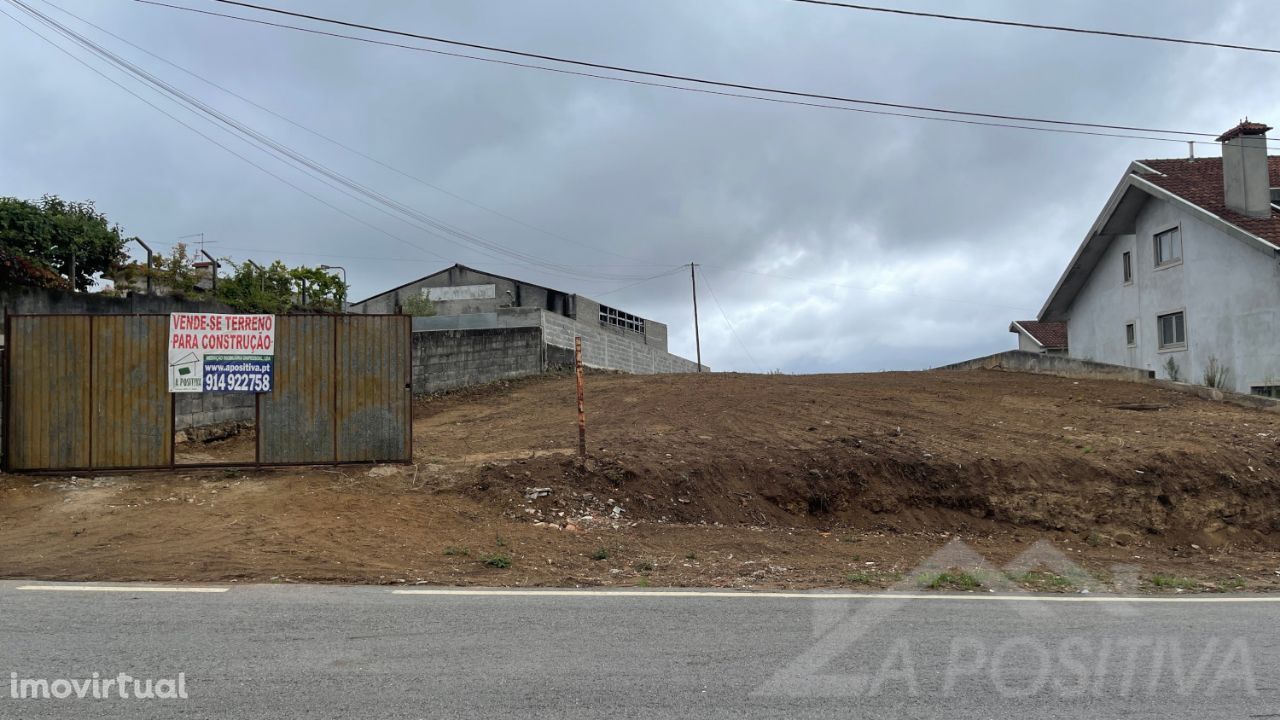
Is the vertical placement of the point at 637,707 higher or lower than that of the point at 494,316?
lower

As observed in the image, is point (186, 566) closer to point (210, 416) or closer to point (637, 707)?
point (637, 707)

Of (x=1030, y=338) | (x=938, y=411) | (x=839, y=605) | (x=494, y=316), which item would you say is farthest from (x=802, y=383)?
(x=1030, y=338)

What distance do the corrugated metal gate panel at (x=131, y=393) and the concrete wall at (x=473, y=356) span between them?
37.1 ft

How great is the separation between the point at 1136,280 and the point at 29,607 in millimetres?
30935

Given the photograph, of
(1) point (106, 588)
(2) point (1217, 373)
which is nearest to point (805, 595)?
(1) point (106, 588)

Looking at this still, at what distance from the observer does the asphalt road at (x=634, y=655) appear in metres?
4.16

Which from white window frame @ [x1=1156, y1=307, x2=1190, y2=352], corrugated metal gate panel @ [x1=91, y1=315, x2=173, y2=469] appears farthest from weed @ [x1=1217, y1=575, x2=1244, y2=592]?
white window frame @ [x1=1156, y1=307, x2=1190, y2=352]

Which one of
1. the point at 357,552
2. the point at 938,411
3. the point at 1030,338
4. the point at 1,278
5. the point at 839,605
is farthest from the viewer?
the point at 1030,338

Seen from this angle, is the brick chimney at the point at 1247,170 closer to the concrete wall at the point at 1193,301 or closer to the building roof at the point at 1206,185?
the building roof at the point at 1206,185

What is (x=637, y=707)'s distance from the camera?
4098 mm

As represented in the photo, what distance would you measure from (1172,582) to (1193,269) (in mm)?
21050

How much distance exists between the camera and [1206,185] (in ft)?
85.6

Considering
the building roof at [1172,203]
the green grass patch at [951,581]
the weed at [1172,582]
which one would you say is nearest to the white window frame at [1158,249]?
the building roof at [1172,203]

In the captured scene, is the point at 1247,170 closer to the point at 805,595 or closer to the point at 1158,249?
the point at 1158,249
